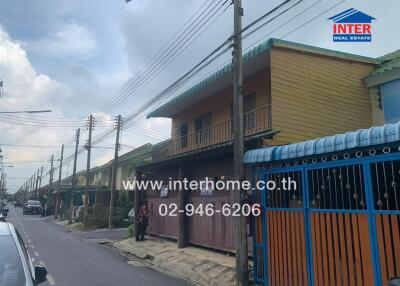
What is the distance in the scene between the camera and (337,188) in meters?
7.38

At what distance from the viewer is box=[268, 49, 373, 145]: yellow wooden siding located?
1220 centimetres

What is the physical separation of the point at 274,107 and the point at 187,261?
5698mm

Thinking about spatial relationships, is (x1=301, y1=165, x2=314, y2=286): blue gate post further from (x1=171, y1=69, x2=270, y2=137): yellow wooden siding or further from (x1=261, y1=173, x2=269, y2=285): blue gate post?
(x1=171, y1=69, x2=270, y2=137): yellow wooden siding

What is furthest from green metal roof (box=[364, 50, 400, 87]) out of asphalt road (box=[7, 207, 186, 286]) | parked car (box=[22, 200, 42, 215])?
parked car (box=[22, 200, 42, 215])

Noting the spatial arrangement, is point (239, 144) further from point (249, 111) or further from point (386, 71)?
point (386, 71)

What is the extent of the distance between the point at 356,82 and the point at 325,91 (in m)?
1.71

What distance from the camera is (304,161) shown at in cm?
814

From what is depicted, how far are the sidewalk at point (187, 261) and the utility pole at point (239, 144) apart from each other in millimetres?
720

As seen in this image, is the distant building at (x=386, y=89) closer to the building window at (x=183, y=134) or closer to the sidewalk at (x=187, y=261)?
the sidewalk at (x=187, y=261)

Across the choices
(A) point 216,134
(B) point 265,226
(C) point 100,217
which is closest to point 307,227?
(B) point 265,226

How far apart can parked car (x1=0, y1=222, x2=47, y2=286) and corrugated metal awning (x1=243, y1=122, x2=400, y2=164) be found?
17.5 ft

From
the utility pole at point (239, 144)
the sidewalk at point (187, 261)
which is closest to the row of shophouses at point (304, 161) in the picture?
the utility pole at point (239, 144)

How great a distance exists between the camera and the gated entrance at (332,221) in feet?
20.6

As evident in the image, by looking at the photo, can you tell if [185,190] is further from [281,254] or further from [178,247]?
[281,254]
